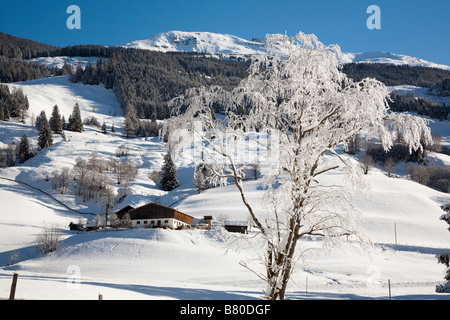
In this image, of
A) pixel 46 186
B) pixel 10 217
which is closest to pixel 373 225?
pixel 10 217

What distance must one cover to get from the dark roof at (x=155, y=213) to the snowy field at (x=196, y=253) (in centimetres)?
794

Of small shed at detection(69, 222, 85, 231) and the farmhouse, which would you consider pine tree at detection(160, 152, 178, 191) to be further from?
small shed at detection(69, 222, 85, 231)

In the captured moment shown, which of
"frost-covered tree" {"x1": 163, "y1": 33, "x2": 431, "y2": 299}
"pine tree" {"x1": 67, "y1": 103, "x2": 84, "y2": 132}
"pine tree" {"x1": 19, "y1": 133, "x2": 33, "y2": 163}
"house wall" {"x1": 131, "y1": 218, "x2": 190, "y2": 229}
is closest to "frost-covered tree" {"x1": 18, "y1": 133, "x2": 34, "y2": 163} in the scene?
"pine tree" {"x1": 19, "y1": 133, "x2": 33, "y2": 163}

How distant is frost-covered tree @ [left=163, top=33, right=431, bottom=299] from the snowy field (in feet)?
2.18

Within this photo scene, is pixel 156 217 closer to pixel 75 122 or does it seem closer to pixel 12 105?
pixel 75 122

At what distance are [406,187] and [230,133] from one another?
264ft

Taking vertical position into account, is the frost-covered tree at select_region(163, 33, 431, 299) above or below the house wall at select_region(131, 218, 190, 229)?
above

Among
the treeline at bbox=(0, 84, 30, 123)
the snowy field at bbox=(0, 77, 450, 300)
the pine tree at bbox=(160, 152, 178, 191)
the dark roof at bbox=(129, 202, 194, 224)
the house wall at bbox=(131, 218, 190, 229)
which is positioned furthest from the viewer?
the treeline at bbox=(0, 84, 30, 123)

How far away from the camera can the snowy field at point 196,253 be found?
1998 centimetres

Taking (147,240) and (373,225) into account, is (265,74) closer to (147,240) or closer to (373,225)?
(147,240)

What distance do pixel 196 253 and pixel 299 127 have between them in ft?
110

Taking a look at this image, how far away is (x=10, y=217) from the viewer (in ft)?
173

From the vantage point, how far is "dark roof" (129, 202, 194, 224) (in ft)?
174

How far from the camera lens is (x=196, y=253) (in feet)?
125
